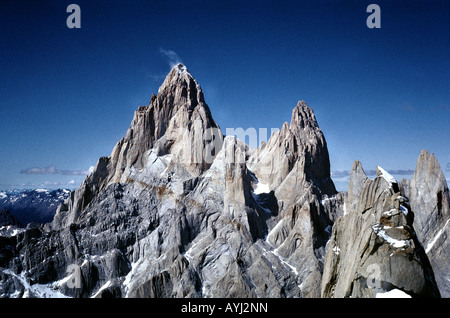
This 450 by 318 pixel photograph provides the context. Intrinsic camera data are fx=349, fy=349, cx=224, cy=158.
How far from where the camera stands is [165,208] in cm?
8375

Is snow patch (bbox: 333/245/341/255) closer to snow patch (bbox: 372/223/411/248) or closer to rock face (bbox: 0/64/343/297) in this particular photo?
snow patch (bbox: 372/223/411/248)

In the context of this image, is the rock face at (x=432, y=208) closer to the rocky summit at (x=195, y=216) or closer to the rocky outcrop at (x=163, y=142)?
the rocky summit at (x=195, y=216)

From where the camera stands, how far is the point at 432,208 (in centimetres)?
5478

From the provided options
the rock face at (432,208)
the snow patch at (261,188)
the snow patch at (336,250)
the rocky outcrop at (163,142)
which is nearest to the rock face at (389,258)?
the snow patch at (336,250)

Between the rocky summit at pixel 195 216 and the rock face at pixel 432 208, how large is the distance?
157 mm

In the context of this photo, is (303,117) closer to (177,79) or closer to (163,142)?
(177,79)

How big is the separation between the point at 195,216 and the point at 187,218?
73.6 inches

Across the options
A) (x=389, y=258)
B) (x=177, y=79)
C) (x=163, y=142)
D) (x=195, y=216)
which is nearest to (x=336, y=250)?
(x=389, y=258)

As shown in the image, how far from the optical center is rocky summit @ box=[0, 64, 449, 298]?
66812mm

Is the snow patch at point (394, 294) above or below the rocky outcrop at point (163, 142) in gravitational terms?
below

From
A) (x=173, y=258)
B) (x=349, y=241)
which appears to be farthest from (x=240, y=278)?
(x=349, y=241)

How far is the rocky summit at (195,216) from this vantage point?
2630 inches

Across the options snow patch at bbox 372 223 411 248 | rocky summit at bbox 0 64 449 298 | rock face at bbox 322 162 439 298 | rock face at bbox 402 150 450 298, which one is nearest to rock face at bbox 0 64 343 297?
rocky summit at bbox 0 64 449 298
